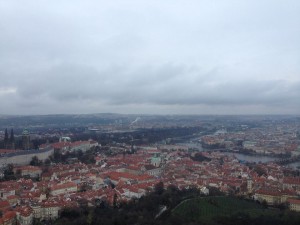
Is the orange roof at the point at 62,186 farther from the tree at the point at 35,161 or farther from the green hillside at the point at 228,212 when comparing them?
the tree at the point at 35,161

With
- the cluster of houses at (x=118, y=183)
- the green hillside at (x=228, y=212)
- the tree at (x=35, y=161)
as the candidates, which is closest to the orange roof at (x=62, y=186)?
the cluster of houses at (x=118, y=183)

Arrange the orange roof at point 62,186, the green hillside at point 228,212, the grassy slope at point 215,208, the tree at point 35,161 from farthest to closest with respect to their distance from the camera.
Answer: the tree at point 35,161 → the orange roof at point 62,186 → the grassy slope at point 215,208 → the green hillside at point 228,212

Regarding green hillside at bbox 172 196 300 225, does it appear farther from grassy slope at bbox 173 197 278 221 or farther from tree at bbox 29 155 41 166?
tree at bbox 29 155 41 166

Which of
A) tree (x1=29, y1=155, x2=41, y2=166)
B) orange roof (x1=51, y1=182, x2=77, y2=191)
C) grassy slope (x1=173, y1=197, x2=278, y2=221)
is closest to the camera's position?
grassy slope (x1=173, y1=197, x2=278, y2=221)

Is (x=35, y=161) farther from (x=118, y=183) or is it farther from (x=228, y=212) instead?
(x=228, y=212)

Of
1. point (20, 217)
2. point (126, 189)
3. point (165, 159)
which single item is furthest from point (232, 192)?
point (165, 159)

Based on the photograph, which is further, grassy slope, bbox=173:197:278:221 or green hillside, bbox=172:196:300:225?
grassy slope, bbox=173:197:278:221

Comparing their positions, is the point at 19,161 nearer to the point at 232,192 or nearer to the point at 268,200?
the point at 232,192

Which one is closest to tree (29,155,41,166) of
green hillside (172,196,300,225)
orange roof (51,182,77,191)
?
orange roof (51,182,77,191)

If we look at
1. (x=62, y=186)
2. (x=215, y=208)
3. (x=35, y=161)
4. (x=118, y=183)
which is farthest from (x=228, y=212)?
(x=35, y=161)
